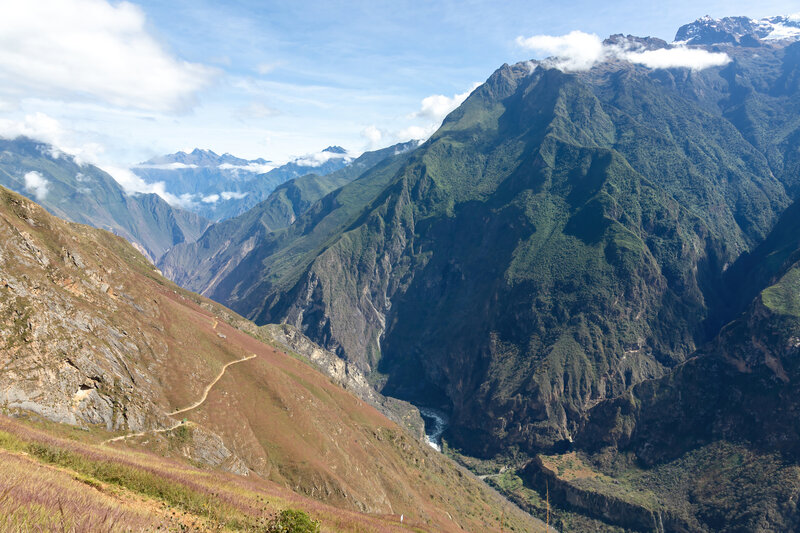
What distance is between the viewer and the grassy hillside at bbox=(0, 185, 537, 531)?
5088 cm

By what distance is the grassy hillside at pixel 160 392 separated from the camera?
167 feet

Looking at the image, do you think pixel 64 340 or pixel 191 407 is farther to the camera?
pixel 191 407

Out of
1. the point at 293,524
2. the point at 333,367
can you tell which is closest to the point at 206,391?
the point at 293,524

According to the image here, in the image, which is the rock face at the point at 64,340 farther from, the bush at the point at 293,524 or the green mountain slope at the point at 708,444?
the green mountain slope at the point at 708,444

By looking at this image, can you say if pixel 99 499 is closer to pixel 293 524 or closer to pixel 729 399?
pixel 293 524

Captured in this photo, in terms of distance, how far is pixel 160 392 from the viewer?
66625mm

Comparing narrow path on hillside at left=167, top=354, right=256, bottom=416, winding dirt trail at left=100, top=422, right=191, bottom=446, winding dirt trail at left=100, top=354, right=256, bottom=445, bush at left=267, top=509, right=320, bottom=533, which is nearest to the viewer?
bush at left=267, top=509, right=320, bottom=533

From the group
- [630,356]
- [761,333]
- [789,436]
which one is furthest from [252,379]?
[630,356]

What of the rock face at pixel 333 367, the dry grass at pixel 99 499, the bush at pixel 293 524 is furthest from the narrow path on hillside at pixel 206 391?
the rock face at pixel 333 367

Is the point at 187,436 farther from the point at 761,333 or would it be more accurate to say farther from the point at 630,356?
the point at 630,356

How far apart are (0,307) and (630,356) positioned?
206549mm

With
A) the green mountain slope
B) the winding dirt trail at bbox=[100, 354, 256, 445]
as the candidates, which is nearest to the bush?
the winding dirt trail at bbox=[100, 354, 256, 445]

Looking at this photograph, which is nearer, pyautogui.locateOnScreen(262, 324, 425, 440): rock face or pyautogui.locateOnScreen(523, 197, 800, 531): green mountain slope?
pyautogui.locateOnScreen(523, 197, 800, 531): green mountain slope

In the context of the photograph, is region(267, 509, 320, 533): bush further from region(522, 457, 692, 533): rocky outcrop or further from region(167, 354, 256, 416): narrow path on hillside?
region(522, 457, 692, 533): rocky outcrop
